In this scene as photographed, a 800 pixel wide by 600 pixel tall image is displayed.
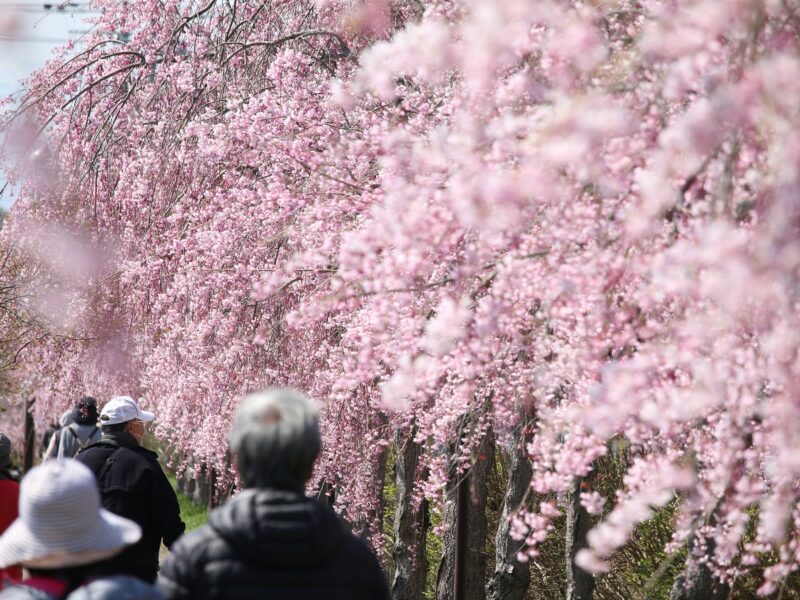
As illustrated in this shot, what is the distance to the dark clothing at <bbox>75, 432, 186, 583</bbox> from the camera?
5.81 metres

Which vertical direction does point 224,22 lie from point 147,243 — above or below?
above

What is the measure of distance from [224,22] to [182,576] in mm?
9279

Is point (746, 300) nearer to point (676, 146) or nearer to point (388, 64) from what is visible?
point (676, 146)

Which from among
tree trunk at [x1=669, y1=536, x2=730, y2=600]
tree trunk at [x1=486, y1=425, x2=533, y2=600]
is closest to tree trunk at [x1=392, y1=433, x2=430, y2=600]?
tree trunk at [x1=486, y1=425, x2=533, y2=600]

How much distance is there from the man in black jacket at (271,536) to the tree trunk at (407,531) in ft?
28.3

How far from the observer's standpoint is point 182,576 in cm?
281

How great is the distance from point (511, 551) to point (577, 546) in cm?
66

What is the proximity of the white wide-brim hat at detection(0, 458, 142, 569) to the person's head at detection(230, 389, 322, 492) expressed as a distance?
1.34ft

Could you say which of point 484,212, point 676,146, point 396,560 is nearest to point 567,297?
point 484,212

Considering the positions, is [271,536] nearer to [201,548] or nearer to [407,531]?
[201,548]

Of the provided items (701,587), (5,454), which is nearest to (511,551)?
(701,587)

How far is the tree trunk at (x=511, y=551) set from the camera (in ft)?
30.5

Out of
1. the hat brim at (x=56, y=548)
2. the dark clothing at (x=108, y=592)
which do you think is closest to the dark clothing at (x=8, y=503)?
the hat brim at (x=56, y=548)

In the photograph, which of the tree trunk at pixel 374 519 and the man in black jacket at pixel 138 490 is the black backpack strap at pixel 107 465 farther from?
the tree trunk at pixel 374 519
